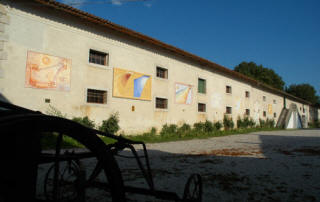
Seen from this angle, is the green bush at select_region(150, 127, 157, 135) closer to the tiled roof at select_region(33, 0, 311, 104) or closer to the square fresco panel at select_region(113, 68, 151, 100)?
the square fresco panel at select_region(113, 68, 151, 100)

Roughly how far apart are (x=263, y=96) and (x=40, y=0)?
93.4 feet

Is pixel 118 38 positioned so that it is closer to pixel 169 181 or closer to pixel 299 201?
pixel 169 181

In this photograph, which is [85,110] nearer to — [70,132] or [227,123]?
[70,132]

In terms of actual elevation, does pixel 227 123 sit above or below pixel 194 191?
above

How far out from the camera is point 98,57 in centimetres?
1236

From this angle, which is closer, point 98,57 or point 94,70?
point 94,70

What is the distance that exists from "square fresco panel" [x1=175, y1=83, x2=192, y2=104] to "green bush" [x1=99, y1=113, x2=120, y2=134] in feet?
18.8

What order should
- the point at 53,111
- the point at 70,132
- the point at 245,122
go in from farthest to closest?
the point at 245,122 < the point at 53,111 < the point at 70,132

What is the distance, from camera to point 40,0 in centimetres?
960

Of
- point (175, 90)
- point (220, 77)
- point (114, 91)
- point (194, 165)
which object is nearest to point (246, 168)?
point (194, 165)

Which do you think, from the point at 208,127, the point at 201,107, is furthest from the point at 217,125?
the point at 201,107

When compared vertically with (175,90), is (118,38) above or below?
above

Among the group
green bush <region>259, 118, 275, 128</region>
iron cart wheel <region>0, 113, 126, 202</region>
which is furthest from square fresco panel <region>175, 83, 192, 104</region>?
green bush <region>259, 118, 275, 128</region>

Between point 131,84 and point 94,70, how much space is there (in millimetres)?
2477
